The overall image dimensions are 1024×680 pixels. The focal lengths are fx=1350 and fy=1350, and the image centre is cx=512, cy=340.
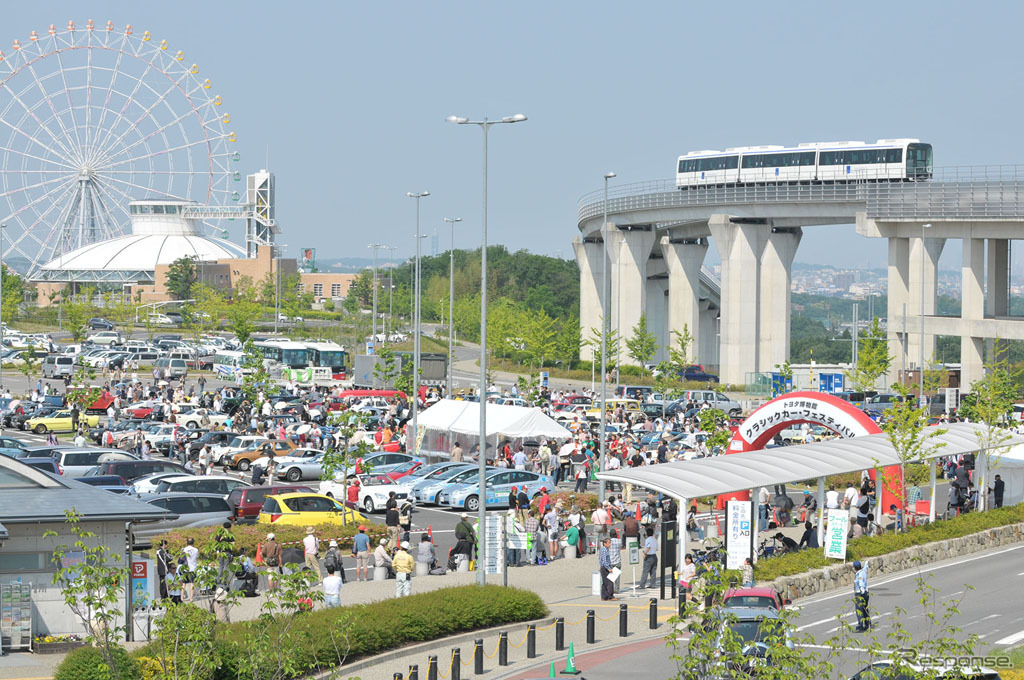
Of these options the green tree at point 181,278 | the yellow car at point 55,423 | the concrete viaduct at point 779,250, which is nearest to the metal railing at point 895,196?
the concrete viaduct at point 779,250

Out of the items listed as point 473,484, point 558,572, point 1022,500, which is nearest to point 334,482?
point 473,484

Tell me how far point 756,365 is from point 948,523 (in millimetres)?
48450

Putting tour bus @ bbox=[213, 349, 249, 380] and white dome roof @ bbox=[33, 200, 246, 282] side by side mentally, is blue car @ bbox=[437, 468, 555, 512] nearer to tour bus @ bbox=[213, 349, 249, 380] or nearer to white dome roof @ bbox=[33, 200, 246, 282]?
tour bus @ bbox=[213, 349, 249, 380]

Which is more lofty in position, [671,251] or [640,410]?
[671,251]

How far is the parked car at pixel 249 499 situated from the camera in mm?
32812

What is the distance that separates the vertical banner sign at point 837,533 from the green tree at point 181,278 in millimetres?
125071

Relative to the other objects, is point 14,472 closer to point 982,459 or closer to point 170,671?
point 170,671

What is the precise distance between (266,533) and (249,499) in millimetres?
5190

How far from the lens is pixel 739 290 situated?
260ft

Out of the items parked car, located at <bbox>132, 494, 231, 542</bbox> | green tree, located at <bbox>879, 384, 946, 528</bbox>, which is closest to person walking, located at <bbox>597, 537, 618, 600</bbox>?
green tree, located at <bbox>879, 384, 946, 528</bbox>

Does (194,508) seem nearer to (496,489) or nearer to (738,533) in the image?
(496,489)

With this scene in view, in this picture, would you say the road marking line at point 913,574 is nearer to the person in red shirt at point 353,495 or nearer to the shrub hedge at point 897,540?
the shrub hedge at point 897,540

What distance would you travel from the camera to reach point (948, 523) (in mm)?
32125

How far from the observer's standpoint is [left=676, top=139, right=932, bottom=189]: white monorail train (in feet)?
232
